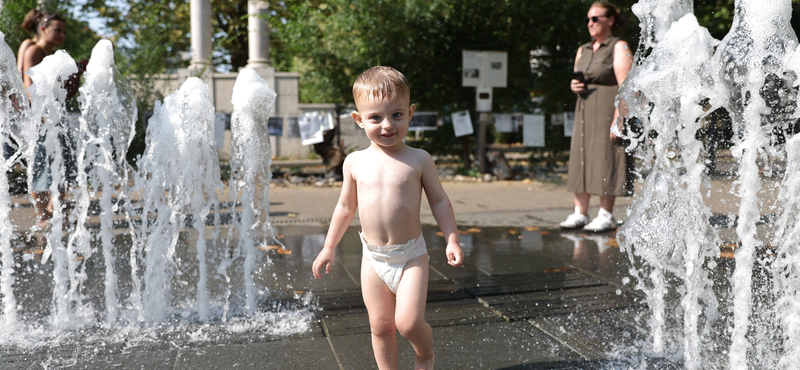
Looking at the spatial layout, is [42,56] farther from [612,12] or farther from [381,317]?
[612,12]

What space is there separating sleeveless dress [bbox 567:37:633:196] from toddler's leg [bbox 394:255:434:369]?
11.5 feet

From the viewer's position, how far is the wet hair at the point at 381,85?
217 cm

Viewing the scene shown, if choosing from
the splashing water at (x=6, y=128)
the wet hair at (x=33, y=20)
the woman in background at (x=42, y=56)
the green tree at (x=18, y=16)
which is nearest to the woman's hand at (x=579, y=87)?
the splashing water at (x=6, y=128)

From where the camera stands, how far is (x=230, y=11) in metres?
21.2

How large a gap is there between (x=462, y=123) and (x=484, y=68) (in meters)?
1.03

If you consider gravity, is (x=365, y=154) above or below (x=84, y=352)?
above

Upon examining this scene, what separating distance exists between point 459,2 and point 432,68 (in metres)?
1.33

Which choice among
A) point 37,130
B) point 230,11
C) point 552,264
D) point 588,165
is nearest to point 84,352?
point 37,130

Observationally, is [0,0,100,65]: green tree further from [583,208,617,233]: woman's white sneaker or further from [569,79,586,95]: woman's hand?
[583,208,617,233]: woman's white sneaker

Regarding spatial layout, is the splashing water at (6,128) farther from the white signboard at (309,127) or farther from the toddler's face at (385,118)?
the white signboard at (309,127)

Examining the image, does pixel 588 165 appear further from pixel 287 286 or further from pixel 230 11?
pixel 230 11

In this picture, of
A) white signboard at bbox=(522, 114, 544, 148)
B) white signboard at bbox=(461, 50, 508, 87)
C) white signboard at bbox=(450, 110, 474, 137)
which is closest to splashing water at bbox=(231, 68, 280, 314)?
white signboard at bbox=(461, 50, 508, 87)

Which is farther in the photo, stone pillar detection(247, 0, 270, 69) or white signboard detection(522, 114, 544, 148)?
stone pillar detection(247, 0, 270, 69)

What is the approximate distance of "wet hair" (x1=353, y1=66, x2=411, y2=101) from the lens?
217 centimetres
